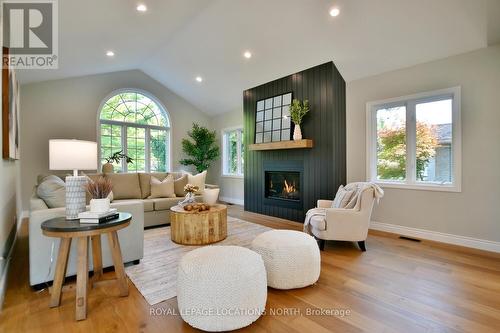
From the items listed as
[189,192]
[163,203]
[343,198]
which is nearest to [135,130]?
[163,203]

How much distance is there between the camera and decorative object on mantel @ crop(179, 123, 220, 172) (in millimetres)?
6930

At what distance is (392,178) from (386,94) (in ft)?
4.38

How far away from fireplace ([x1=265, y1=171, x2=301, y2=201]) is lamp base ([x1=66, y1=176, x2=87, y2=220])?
354cm

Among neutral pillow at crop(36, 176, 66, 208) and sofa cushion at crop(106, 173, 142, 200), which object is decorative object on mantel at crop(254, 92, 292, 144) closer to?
sofa cushion at crop(106, 173, 142, 200)

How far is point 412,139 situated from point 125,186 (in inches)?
190

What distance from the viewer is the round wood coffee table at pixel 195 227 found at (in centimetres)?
325

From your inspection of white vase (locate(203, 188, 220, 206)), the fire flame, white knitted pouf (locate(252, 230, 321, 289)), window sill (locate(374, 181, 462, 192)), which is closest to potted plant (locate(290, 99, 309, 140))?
the fire flame

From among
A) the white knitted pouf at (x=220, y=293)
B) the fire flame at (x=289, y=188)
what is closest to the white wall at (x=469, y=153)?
the fire flame at (x=289, y=188)

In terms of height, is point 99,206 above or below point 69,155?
below

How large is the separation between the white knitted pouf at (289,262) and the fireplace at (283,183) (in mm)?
2452

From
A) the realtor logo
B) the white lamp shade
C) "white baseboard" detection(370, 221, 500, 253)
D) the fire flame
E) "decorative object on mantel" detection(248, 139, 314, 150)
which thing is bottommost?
"white baseboard" detection(370, 221, 500, 253)

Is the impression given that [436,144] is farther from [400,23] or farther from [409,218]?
[400,23]

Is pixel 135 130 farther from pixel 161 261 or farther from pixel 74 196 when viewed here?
pixel 74 196

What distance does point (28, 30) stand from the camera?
282 centimetres
